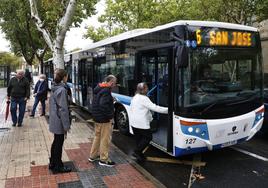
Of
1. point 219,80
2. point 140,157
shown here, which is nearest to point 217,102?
point 219,80

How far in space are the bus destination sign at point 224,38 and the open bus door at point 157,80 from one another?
85 centimetres

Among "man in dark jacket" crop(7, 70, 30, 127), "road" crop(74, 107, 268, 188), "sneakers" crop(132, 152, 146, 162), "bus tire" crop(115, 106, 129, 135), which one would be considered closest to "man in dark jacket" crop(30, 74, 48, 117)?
"man in dark jacket" crop(7, 70, 30, 127)

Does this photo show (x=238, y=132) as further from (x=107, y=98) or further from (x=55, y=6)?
(x=55, y=6)

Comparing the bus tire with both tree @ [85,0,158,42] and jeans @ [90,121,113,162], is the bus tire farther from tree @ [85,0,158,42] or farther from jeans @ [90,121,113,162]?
tree @ [85,0,158,42]

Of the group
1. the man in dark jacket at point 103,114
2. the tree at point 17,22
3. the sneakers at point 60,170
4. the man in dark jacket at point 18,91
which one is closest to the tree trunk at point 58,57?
the man in dark jacket at point 18,91

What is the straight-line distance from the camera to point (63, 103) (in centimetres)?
527

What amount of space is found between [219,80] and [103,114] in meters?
2.37

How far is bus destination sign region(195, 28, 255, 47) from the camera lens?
566 cm

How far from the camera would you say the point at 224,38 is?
5.92 metres

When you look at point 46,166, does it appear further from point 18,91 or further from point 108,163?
point 18,91

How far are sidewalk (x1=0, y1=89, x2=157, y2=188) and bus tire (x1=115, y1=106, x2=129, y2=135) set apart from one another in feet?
2.99

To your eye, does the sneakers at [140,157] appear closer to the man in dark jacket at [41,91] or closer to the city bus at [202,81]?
the city bus at [202,81]

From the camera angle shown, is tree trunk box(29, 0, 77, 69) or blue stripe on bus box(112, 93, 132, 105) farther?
tree trunk box(29, 0, 77, 69)

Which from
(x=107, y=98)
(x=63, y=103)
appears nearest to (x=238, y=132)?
(x=107, y=98)
